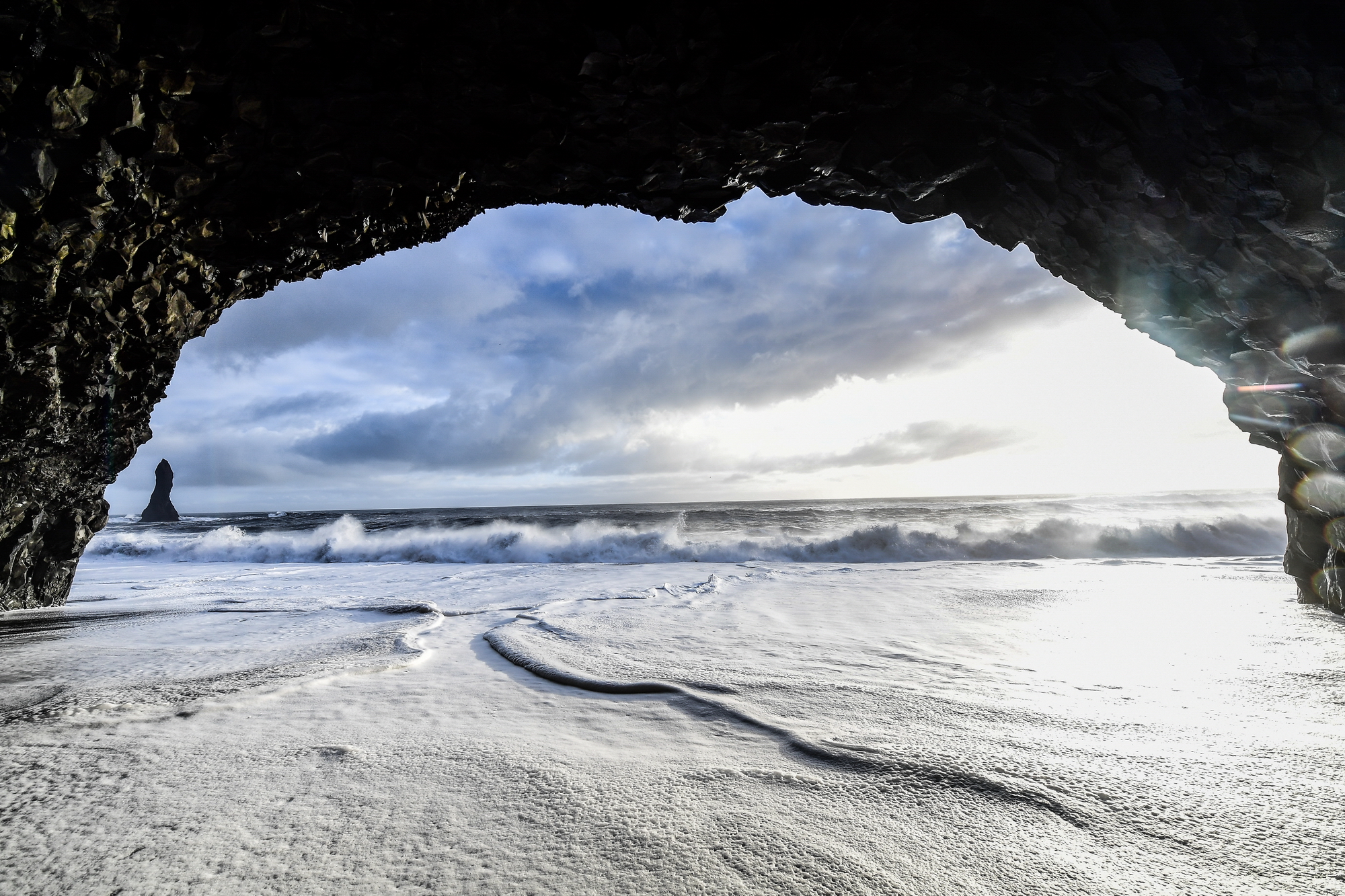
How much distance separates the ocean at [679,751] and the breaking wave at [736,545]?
10785 millimetres

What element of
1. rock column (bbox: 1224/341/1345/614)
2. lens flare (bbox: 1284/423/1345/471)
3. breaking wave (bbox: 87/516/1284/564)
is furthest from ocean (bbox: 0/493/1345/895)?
breaking wave (bbox: 87/516/1284/564)

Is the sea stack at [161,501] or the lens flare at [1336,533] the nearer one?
the lens flare at [1336,533]

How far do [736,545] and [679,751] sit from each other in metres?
16.6

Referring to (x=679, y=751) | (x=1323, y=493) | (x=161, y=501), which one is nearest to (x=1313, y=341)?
(x=1323, y=493)

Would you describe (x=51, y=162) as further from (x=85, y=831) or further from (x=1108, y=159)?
(x=1108, y=159)

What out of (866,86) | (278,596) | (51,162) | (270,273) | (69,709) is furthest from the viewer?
(278,596)

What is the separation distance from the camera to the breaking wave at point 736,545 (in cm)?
1664

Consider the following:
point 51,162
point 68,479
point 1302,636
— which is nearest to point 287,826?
point 51,162

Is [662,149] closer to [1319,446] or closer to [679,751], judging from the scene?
[679,751]

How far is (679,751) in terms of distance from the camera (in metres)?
2.60

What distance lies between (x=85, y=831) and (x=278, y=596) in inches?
316

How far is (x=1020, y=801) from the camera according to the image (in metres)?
2.09

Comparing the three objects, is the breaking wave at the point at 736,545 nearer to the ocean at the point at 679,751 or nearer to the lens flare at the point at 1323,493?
the lens flare at the point at 1323,493

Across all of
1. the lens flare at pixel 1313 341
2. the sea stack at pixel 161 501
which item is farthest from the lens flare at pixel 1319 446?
the sea stack at pixel 161 501
